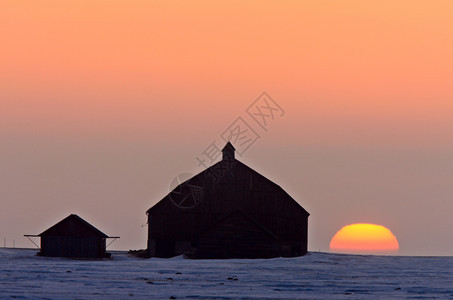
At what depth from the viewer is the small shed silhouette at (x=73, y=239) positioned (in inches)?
2827

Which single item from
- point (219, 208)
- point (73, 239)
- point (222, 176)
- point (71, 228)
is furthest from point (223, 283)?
point (222, 176)

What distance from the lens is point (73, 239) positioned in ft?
237

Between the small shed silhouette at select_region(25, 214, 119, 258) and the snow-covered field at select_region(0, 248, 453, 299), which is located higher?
the small shed silhouette at select_region(25, 214, 119, 258)

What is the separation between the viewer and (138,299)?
2934 centimetres

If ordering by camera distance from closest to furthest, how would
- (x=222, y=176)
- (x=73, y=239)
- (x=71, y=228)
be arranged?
(x=73, y=239) → (x=71, y=228) → (x=222, y=176)

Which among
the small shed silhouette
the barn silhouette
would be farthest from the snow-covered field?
the barn silhouette

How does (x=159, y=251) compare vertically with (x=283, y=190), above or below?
below

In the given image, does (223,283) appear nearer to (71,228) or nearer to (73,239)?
(73,239)

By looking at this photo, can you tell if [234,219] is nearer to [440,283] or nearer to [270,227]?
[270,227]

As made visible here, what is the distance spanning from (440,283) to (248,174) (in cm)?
3746

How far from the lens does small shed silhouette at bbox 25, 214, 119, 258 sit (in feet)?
236

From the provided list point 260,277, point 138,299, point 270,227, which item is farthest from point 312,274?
point 270,227

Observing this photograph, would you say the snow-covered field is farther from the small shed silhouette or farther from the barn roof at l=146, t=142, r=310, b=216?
the barn roof at l=146, t=142, r=310, b=216

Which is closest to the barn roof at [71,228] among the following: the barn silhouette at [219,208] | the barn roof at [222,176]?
the barn silhouette at [219,208]
